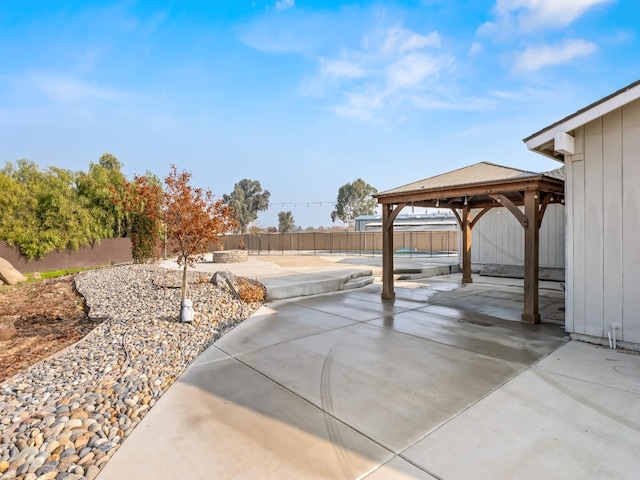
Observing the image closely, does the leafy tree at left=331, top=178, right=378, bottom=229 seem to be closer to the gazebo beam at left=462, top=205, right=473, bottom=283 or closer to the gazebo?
the gazebo beam at left=462, top=205, right=473, bottom=283

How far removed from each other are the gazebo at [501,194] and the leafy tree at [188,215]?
146 inches

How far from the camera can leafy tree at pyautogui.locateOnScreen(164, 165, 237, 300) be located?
5.56 metres

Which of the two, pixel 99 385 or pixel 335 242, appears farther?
pixel 335 242

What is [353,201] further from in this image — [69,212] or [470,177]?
[470,177]

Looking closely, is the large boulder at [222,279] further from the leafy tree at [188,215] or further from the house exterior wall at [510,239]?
the house exterior wall at [510,239]

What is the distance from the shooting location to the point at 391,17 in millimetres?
8719

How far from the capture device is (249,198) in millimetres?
48781

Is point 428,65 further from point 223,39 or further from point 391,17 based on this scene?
point 223,39

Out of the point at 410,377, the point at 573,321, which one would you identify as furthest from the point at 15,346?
the point at 573,321

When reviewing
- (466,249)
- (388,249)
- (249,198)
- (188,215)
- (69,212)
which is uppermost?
(249,198)

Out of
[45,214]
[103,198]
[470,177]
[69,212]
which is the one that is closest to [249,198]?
[103,198]

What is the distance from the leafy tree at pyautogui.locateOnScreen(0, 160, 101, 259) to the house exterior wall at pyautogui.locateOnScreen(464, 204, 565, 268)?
55.6 ft

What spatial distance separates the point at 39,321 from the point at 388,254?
6959 mm

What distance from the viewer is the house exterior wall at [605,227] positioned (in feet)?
13.1
